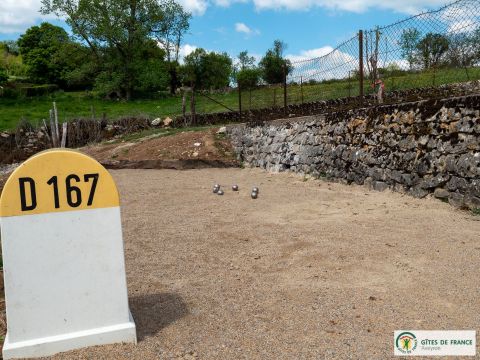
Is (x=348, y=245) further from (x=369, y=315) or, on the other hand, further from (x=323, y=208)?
(x=323, y=208)

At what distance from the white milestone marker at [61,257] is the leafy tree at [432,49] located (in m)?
6.59

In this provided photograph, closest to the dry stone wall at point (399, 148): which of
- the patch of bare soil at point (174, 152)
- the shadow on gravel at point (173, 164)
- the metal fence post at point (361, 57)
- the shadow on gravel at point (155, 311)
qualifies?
the metal fence post at point (361, 57)

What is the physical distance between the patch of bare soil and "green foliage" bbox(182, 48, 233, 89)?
26544 mm

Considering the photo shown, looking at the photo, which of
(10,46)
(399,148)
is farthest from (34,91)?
(10,46)

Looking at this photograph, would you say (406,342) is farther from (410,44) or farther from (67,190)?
(410,44)

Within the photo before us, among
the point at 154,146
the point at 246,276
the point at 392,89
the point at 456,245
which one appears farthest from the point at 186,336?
the point at 154,146

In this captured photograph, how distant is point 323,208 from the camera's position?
21.1ft

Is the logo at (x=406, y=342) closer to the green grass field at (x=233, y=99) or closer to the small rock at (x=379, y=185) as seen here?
the small rock at (x=379, y=185)

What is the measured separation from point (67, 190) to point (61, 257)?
14.8 inches

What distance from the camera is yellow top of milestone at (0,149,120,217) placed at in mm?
2328

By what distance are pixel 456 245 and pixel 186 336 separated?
2927 millimetres

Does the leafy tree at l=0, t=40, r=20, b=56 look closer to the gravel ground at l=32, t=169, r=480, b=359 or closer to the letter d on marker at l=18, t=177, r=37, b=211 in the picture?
the gravel ground at l=32, t=169, r=480, b=359

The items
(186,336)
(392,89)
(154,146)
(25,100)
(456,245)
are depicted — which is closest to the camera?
(186,336)

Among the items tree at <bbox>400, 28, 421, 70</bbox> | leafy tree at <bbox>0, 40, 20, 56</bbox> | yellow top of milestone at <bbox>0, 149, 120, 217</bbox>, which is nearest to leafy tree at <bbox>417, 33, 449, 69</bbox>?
tree at <bbox>400, 28, 421, 70</bbox>
